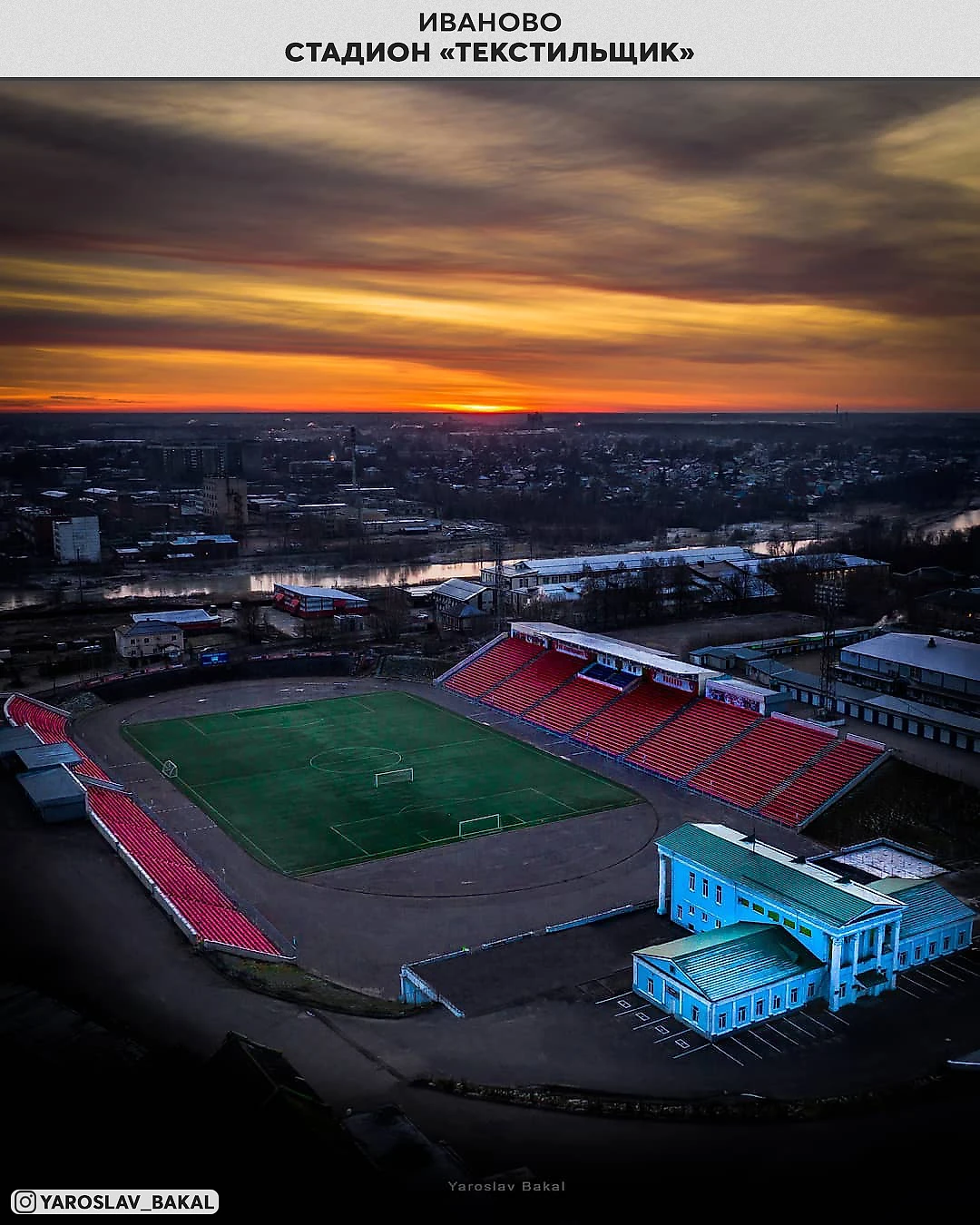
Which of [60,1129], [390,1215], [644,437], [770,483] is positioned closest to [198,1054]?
[60,1129]

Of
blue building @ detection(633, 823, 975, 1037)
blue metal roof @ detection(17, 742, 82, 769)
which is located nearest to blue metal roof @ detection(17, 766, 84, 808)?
blue metal roof @ detection(17, 742, 82, 769)

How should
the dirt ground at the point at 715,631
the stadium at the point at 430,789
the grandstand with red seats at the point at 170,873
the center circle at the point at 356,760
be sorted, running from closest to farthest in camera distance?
the grandstand with red seats at the point at 170,873 → the stadium at the point at 430,789 → the center circle at the point at 356,760 → the dirt ground at the point at 715,631

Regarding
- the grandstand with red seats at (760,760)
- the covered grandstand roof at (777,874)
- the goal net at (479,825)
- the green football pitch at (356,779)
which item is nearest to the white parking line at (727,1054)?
the covered grandstand roof at (777,874)

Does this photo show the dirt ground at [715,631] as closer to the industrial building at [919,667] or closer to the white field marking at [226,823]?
the industrial building at [919,667]

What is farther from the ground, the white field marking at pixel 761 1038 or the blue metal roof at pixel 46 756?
the blue metal roof at pixel 46 756

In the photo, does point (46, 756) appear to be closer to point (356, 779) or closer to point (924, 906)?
point (356, 779)

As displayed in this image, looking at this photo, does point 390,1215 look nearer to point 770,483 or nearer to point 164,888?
point 164,888

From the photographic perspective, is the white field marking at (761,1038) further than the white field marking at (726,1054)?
Yes
